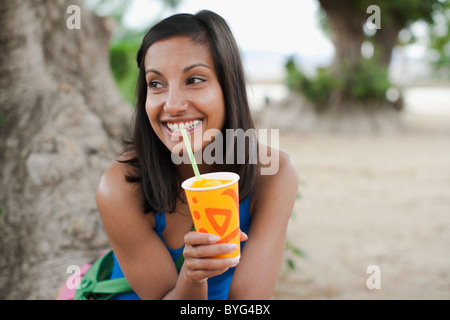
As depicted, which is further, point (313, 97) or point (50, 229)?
point (313, 97)

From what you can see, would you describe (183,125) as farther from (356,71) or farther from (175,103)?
(356,71)

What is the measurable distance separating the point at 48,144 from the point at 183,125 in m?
1.70

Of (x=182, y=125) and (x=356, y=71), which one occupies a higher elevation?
(x=356, y=71)

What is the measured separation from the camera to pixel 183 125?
1.60 meters

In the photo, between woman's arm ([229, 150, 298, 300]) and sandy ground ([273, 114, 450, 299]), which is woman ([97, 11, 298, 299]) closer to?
woman's arm ([229, 150, 298, 300])

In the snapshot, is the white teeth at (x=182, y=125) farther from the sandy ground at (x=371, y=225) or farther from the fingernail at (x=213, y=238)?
the sandy ground at (x=371, y=225)

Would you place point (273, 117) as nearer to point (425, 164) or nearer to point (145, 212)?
point (425, 164)

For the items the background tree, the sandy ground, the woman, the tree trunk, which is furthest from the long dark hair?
the background tree

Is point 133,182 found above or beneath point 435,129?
above

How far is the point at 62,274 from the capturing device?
2.68 metres

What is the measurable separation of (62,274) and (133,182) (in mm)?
1240

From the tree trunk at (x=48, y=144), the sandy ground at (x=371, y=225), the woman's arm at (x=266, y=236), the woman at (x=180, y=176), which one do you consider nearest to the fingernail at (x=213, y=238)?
the woman at (x=180, y=176)

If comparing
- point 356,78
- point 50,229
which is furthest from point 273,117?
point 50,229

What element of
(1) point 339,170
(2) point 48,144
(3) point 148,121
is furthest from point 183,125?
(1) point 339,170
